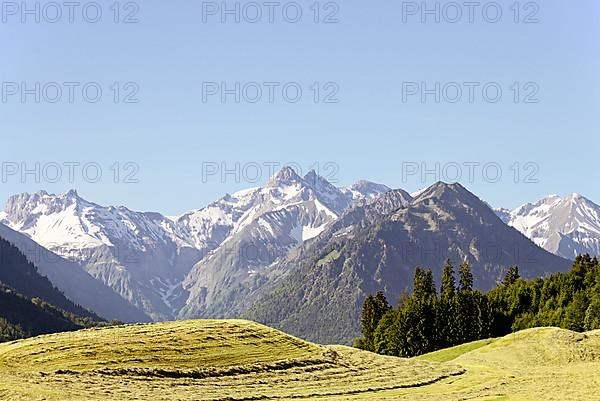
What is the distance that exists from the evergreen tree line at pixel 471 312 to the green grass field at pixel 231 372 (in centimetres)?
7479

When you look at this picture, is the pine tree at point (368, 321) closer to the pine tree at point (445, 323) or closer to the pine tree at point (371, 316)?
the pine tree at point (371, 316)

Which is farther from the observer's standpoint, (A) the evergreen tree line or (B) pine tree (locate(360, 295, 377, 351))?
(B) pine tree (locate(360, 295, 377, 351))

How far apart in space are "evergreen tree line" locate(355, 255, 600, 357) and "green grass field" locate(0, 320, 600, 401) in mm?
74790

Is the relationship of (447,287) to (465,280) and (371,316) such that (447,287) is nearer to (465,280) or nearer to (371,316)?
(465,280)

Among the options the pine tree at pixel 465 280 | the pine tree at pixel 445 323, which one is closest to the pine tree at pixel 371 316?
the pine tree at pixel 445 323

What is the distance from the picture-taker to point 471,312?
15562 centimetres

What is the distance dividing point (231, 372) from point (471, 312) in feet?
345

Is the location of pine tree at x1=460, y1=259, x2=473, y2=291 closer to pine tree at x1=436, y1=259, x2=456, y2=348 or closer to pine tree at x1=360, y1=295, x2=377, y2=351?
pine tree at x1=436, y1=259, x2=456, y2=348

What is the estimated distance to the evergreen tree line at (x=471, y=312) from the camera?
150m

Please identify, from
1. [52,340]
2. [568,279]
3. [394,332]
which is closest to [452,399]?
[52,340]

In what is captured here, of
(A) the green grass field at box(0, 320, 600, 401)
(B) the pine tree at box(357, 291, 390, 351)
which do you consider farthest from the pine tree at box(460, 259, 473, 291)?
(A) the green grass field at box(0, 320, 600, 401)

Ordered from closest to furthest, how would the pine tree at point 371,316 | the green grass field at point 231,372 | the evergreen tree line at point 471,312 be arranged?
the green grass field at point 231,372
the evergreen tree line at point 471,312
the pine tree at point 371,316

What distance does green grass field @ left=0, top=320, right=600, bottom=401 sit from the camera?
167 feet

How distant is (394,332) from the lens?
14888 cm
